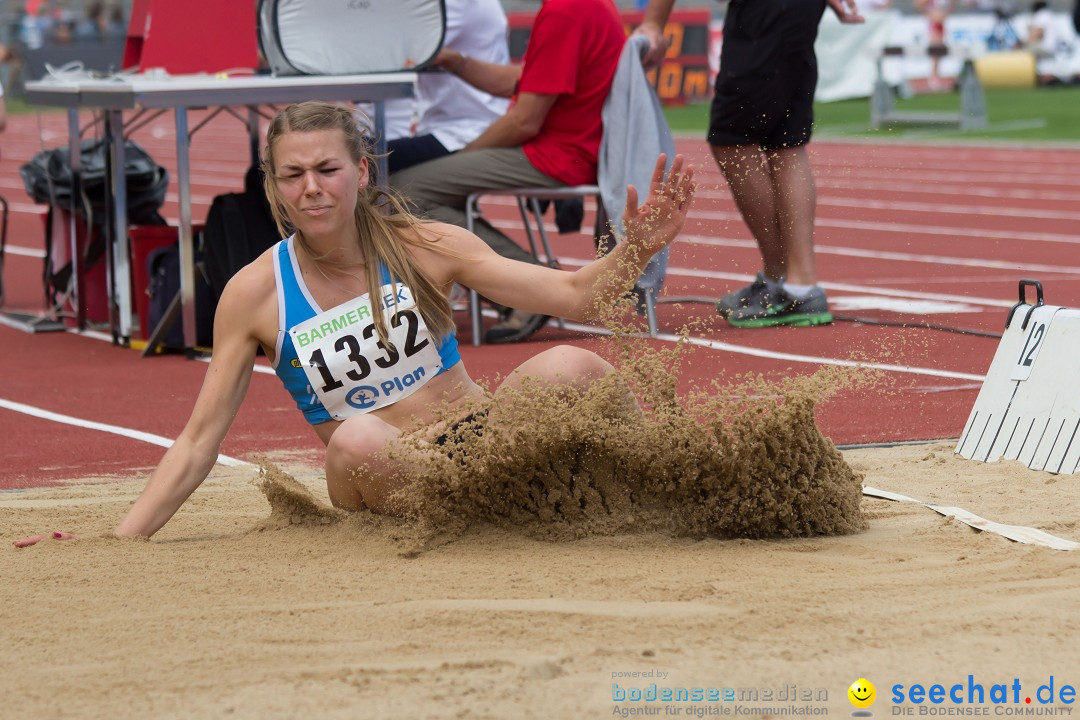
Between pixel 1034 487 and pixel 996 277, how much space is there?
4.78 meters

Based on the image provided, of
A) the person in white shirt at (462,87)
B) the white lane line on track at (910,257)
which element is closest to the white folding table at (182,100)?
the person in white shirt at (462,87)

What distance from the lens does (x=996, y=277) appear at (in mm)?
8688

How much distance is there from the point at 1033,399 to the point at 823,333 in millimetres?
2359

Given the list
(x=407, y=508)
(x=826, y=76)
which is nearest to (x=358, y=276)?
(x=407, y=508)

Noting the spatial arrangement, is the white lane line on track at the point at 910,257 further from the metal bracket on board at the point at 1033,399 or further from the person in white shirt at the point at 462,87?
the metal bracket on board at the point at 1033,399

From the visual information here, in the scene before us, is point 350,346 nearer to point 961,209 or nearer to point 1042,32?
point 961,209

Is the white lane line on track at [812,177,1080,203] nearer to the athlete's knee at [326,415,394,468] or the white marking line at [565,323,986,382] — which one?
the white marking line at [565,323,986,382]

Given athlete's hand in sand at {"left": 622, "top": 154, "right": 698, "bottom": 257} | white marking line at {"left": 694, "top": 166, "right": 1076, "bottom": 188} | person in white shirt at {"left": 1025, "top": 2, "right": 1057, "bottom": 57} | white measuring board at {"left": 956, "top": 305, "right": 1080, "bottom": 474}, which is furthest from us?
person in white shirt at {"left": 1025, "top": 2, "right": 1057, "bottom": 57}

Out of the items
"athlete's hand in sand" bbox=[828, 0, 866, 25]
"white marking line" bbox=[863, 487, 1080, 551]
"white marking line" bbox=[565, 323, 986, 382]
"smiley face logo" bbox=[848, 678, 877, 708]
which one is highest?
"athlete's hand in sand" bbox=[828, 0, 866, 25]

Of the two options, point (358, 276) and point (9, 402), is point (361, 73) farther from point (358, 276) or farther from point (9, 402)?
point (358, 276)

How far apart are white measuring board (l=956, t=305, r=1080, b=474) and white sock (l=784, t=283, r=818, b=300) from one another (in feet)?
7.67

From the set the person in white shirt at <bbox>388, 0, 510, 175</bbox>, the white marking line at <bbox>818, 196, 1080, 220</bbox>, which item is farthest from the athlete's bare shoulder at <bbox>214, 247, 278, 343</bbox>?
the white marking line at <bbox>818, 196, 1080, 220</bbox>

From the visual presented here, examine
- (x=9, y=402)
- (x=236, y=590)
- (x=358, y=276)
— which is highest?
(x=358, y=276)

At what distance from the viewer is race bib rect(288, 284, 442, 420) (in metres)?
3.69
